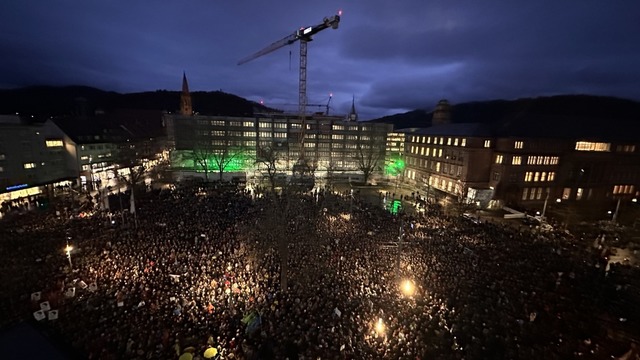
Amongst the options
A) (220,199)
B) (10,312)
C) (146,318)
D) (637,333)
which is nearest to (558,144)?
(637,333)

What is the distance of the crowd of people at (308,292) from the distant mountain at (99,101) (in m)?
87.4

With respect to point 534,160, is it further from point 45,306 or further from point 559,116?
point 45,306

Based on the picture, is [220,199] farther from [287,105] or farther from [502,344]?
[287,105]

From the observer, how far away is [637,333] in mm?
14602

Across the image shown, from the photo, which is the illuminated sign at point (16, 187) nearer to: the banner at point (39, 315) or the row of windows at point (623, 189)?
the banner at point (39, 315)

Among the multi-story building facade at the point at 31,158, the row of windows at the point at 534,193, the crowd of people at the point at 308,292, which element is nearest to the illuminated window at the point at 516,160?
the row of windows at the point at 534,193

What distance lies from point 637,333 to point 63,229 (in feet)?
127

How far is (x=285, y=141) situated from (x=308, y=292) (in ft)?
176

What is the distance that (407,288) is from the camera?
53.2ft

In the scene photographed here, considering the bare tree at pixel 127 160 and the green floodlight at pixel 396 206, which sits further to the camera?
the bare tree at pixel 127 160

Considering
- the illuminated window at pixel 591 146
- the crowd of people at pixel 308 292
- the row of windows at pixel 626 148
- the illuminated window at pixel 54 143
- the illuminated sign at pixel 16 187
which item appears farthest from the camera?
the row of windows at pixel 626 148

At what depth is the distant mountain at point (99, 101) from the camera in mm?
96125

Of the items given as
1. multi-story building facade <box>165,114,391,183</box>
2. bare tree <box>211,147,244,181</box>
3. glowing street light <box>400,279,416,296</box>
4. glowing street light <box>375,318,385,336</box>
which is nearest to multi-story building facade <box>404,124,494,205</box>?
multi-story building facade <box>165,114,391,183</box>

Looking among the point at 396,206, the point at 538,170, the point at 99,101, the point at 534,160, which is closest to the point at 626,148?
the point at 538,170
